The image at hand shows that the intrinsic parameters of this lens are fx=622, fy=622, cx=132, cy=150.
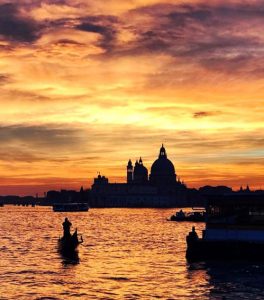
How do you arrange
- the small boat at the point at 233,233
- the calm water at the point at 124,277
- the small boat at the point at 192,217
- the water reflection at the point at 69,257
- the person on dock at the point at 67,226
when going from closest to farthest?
the calm water at the point at 124,277
the small boat at the point at 233,233
the water reflection at the point at 69,257
the person on dock at the point at 67,226
the small boat at the point at 192,217

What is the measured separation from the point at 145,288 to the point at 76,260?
59.2 feet

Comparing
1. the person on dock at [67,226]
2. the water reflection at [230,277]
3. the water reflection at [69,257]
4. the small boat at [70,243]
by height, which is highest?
the person on dock at [67,226]

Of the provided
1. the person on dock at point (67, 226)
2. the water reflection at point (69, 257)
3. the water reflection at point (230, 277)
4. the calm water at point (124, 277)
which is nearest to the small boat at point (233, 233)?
the water reflection at point (230, 277)

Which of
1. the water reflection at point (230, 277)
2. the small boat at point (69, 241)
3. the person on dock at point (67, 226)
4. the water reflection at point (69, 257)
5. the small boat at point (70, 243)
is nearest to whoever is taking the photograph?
the water reflection at point (230, 277)

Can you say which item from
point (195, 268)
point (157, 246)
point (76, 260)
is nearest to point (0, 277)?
point (76, 260)

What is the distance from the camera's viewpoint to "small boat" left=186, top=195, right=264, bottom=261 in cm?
5506

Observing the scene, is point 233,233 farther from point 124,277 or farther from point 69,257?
point 69,257

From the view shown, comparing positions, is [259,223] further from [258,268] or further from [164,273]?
[164,273]

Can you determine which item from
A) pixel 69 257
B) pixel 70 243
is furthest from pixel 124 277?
pixel 70 243

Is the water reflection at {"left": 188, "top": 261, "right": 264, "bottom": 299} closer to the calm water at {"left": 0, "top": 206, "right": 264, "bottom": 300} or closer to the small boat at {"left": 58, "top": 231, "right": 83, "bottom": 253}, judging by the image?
the calm water at {"left": 0, "top": 206, "right": 264, "bottom": 300}

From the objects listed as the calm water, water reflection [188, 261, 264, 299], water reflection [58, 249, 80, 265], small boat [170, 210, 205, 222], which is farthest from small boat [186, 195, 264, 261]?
small boat [170, 210, 205, 222]

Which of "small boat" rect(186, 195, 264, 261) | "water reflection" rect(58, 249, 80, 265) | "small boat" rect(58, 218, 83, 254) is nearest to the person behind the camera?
"small boat" rect(186, 195, 264, 261)

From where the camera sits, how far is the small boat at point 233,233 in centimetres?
5506

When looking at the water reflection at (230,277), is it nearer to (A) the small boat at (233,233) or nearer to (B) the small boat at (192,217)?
(A) the small boat at (233,233)
